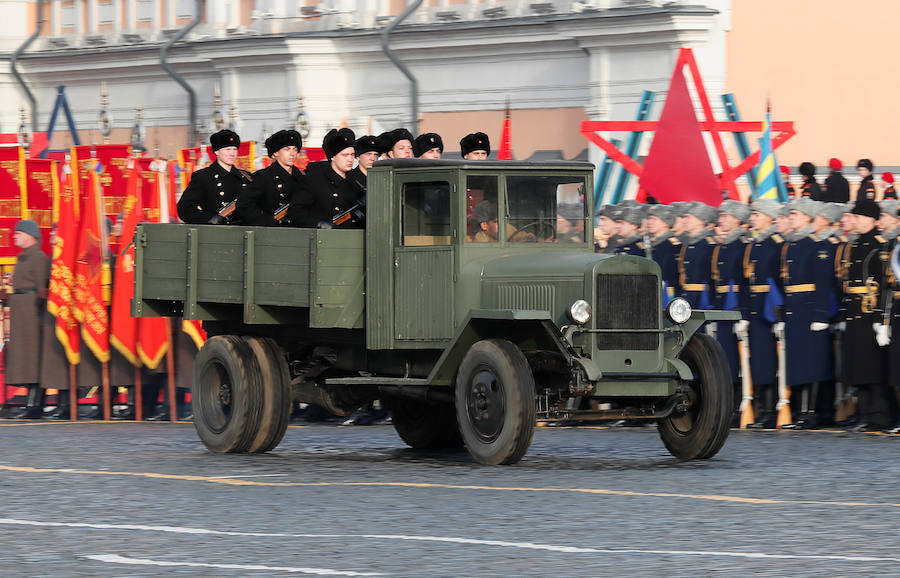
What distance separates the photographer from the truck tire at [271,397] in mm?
15508

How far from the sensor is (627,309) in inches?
565

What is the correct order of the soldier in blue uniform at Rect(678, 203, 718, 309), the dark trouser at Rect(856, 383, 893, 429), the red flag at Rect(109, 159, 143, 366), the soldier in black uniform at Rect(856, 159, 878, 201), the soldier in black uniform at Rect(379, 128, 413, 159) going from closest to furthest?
the soldier in black uniform at Rect(379, 128, 413, 159)
the dark trouser at Rect(856, 383, 893, 429)
the soldier in blue uniform at Rect(678, 203, 718, 309)
the soldier in black uniform at Rect(856, 159, 878, 201)
the red flag at Rect(109, 159, 143, 366)

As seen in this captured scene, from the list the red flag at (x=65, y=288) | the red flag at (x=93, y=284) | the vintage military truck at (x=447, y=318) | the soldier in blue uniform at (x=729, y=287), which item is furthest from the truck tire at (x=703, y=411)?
the red flag at (x=65, y=288)

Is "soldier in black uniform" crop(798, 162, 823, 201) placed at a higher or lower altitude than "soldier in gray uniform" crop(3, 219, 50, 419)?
higher

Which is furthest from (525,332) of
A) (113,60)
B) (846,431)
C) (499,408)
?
(113,60)

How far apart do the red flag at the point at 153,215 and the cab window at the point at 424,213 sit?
18.8ft

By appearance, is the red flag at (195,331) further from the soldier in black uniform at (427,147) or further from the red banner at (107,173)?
the soldier in black uniform at (427,147)

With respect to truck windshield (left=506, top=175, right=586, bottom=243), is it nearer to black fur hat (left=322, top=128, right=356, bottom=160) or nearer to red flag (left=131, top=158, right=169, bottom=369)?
black fur hat (left=322, top=128, right=356, bottom=160)

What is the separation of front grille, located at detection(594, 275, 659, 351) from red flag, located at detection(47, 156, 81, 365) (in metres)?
7.58

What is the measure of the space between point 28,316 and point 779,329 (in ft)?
22.8

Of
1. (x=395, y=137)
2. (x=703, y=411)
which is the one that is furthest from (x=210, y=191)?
(x=703, y=411)

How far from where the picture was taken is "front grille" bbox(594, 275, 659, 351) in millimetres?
14250

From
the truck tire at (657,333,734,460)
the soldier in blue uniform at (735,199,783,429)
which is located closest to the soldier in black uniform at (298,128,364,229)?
the truck tire at (657,333,734,460)

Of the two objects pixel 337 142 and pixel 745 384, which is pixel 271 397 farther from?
pixel 745 384
